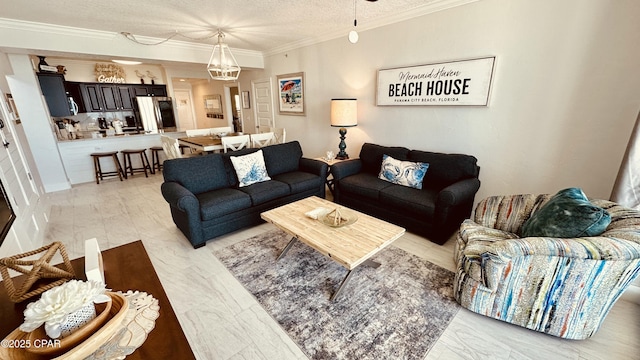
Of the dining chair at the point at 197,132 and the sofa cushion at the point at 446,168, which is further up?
the dining chair at the point at 197,132

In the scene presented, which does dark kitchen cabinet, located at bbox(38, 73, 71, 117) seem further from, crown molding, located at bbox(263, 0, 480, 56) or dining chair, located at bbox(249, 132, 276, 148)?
crown molding, located at bbox(263, 0, 480, 56)

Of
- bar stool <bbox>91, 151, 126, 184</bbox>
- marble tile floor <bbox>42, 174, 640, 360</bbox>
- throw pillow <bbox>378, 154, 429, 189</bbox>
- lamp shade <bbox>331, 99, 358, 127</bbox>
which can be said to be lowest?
marble tile floor <bbox>42, 174, 640, 360</bbox>

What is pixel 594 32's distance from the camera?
216 centimetres

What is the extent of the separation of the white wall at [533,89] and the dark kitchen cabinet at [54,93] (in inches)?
232

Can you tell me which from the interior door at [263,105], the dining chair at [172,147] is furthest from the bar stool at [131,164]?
the interior door at [263,105]

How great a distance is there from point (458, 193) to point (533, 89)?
4.12 feet

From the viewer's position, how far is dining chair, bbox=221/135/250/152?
390cm

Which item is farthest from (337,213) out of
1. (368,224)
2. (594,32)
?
(594,32)

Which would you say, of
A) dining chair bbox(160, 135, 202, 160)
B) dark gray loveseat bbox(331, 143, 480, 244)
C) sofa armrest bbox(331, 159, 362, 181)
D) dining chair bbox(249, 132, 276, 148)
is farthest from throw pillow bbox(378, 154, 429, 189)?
dining chair bbox(160, 135, 202, 160)

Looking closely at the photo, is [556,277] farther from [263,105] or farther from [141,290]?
[263,105]

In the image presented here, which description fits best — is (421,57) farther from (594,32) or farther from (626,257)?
(626,257)

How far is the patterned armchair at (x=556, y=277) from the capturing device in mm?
1455

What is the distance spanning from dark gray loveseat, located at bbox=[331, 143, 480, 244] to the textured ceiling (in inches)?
68.5

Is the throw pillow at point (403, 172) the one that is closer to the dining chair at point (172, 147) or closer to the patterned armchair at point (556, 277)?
the patterned armchair at point (556, 277)
